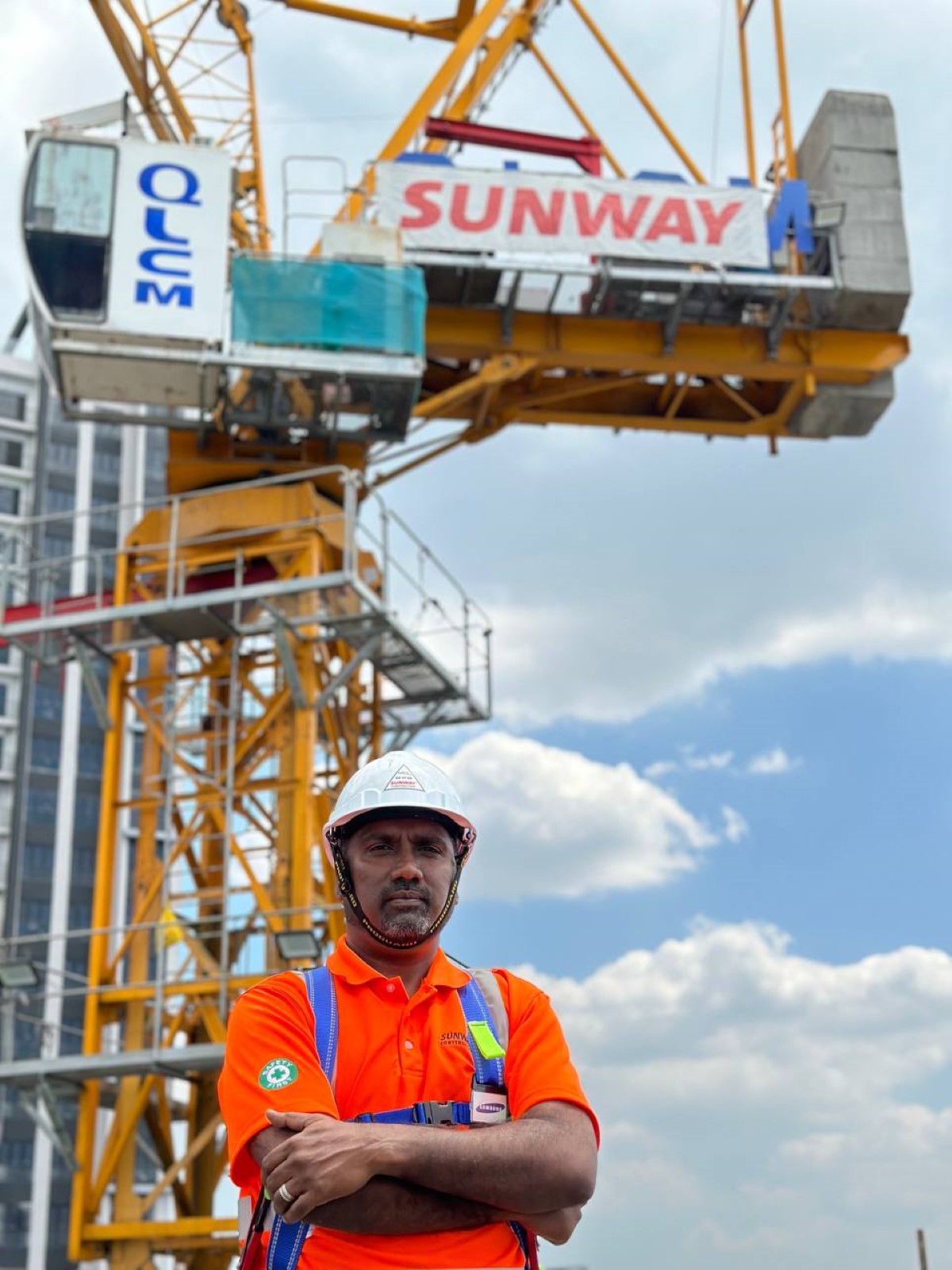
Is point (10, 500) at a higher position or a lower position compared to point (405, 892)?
higher

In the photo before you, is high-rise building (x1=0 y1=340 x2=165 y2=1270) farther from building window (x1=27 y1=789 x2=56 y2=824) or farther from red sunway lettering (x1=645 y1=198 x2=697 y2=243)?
red sunway lettering (x1=645 y1=198 x2=697 y2=243)

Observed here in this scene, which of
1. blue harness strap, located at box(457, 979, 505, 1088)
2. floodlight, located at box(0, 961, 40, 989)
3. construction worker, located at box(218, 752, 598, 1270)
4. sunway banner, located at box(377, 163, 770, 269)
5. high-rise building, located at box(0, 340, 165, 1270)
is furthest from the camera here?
high-rise building, located at box(0, 340, 165, 1270)

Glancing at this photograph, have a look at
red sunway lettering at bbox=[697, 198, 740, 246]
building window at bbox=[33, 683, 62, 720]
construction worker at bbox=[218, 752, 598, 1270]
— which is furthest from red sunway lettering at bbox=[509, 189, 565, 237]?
building window at bbox=[33, 683, 62, 720]

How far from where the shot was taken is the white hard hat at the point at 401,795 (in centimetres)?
412

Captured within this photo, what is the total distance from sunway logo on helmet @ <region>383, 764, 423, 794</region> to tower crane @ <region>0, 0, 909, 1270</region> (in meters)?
17.5

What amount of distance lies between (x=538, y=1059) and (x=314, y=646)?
20338mm

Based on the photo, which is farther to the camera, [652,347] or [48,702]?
[48,702]

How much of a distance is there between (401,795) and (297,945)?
16026 millimetres

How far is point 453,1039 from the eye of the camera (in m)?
4.00

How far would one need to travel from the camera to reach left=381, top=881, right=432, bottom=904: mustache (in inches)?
160

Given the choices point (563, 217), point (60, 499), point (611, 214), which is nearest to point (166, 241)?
point (563, 217)

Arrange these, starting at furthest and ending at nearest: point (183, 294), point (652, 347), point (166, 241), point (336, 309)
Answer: point (652, 347) → point (336, 309) → point (166, 241) → point (183, 294)

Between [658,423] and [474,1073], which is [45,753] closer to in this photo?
[658,423]

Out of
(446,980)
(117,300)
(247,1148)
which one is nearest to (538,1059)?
(446,980)
